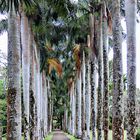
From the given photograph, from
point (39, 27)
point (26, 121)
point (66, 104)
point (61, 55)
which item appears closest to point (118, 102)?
point (26, 121)

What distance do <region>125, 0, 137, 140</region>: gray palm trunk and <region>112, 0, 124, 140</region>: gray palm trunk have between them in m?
0.81

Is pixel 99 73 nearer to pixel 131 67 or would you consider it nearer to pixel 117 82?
pixel 117 82

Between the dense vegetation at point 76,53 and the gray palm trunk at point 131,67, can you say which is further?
the gray palm trunk at point 131,67

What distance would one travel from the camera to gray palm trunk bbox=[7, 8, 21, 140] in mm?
13727

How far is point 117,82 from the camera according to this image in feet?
52.1

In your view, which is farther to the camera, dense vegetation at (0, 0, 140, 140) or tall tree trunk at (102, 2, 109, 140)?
tall tree trunk at (102, 2, 109, 140)

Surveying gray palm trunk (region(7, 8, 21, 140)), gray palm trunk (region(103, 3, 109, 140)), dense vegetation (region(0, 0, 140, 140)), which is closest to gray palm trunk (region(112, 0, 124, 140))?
dense vegetation (region(0, 0, 140, 140))

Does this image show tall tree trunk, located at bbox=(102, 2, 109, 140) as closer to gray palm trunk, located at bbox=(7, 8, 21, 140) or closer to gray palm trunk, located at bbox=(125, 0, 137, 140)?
gray palm trunk, located at bbox=(125, 0, 137, 140)

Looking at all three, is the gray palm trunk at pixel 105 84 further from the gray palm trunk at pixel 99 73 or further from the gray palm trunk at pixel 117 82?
the gray palm trunk at pixel 117 82

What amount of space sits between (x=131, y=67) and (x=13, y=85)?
15.0ft

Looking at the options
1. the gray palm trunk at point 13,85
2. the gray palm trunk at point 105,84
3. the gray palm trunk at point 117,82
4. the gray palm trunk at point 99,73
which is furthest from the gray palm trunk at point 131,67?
the gray palm trunk at point 99,73

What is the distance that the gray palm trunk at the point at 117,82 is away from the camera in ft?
50.7

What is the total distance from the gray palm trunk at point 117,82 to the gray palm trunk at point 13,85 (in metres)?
3.95

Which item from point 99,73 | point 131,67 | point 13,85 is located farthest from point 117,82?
point 99,73
